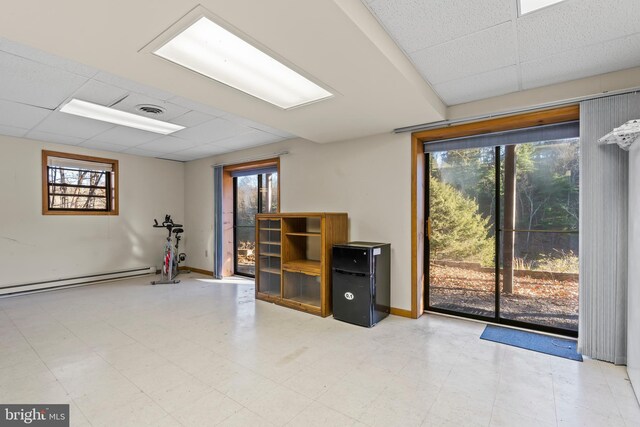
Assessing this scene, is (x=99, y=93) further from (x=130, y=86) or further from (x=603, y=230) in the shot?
(x=603, y=230)

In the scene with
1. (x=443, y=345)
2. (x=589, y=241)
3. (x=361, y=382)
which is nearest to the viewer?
(x=361, y=382)

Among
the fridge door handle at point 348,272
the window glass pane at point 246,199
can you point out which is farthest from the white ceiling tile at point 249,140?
the fridge door handle at point 348,272

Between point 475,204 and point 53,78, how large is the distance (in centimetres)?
465

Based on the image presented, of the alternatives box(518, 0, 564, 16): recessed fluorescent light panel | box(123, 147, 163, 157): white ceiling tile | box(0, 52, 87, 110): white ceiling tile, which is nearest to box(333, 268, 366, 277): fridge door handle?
box(518, 0, 564, 16): recessed fluorescent light panel

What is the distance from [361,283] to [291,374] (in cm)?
139

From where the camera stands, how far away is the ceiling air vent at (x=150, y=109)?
3.48 meters

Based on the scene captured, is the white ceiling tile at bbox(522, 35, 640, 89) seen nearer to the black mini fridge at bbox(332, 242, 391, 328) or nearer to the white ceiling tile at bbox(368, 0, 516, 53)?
the white ceiling tile at bbox(368, 0, 516, 53)

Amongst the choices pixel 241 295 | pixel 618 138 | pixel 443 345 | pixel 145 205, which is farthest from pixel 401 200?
pixel 145 205

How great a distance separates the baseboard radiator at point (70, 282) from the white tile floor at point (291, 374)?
131 centimetres

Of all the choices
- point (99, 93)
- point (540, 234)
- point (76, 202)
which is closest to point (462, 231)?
point (540, 234)

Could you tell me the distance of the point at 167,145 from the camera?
17.6ft

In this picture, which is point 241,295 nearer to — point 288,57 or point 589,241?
point 288,57

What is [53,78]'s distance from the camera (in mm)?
2750

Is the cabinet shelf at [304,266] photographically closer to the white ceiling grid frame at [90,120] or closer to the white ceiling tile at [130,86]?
the white ceiling grid frame at [90,120]
